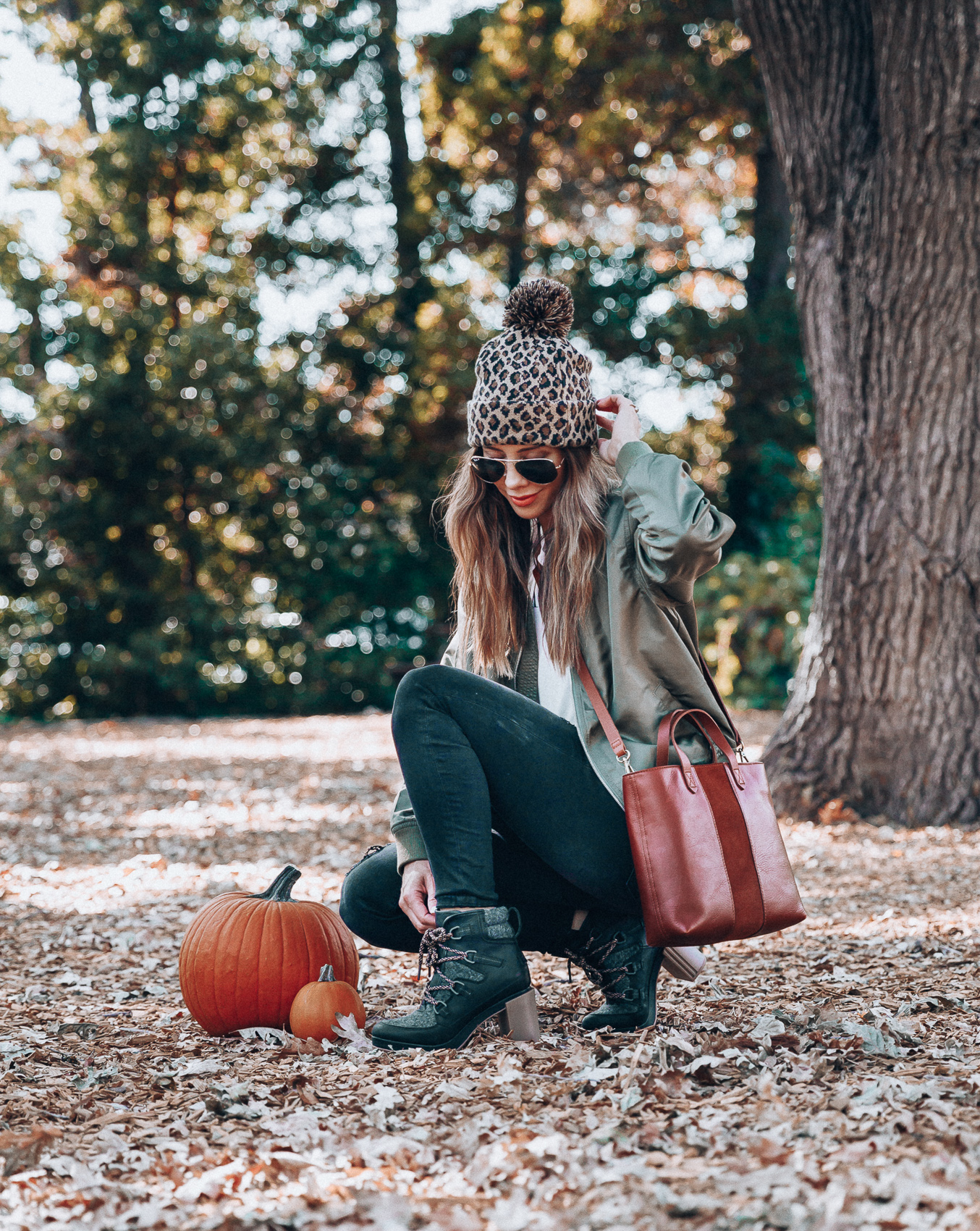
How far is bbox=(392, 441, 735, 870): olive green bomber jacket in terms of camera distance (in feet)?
7.18

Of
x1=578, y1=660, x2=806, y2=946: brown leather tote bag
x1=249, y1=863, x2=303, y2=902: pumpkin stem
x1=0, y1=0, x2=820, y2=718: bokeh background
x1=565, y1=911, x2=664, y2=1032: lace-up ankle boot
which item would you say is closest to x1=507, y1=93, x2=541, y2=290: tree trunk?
x1=0, y1=0, x2=820, y2=718: bokeh background

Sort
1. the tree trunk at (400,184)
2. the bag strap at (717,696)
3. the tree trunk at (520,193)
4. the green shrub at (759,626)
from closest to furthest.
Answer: the bag strap at (717,696), the green shrub at (759,626), the tree trunk at (520,193), the tree trunk at (400,184)

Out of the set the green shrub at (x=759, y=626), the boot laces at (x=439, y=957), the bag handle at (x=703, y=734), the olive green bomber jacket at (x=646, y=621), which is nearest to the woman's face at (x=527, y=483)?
the olive green bomber jacket at (x=646, y=621)

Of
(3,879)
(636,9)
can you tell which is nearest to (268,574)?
(636,9)

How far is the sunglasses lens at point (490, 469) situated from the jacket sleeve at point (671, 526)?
0.89ft

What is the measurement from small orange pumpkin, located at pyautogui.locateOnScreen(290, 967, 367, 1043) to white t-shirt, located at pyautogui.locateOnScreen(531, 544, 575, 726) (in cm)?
71

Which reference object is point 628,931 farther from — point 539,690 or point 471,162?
point 471,162

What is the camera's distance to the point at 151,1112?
1.98m

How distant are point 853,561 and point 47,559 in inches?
339

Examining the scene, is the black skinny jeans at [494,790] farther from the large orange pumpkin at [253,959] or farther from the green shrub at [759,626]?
the green shrub at [759,626]

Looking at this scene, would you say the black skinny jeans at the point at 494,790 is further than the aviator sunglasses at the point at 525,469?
No

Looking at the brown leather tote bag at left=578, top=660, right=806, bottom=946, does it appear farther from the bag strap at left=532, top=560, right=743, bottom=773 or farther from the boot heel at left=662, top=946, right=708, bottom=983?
the boot heel at left=662, top=946, right=708, bottom=983

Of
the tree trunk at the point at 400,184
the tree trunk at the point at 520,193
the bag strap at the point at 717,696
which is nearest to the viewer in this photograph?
the bag strap at the point at 717,696

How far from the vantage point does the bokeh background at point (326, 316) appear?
11.2m
